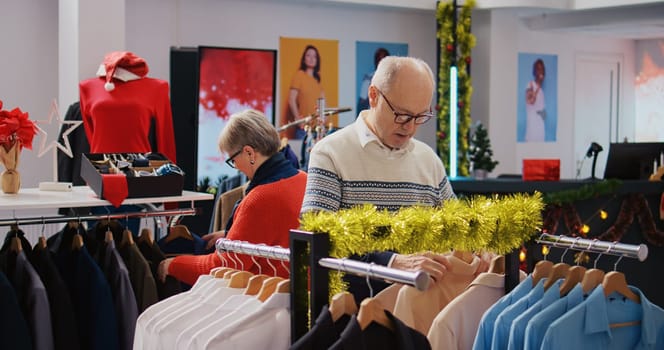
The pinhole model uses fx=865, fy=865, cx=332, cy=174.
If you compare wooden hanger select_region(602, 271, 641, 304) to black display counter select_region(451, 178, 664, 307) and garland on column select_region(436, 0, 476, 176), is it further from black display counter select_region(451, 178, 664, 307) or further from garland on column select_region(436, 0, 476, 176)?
garland on column select_region(436, 0, 476, 176)

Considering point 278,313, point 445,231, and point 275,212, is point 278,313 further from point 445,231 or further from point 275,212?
point 275,212

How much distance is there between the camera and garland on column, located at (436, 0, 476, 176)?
909cm

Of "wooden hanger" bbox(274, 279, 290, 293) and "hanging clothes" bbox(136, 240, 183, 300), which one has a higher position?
"wooden hanger" bbox(274, 279, 290, 293)

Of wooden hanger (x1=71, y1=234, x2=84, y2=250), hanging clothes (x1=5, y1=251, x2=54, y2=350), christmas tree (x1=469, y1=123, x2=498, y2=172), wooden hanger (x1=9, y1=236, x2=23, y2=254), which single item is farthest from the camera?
christmas tree (x1=469, y1=123, x2=498, y2=172)

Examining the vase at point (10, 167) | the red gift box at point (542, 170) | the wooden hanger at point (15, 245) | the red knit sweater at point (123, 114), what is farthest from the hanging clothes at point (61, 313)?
the red gift box at point (542, 170)

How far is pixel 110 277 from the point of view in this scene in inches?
129

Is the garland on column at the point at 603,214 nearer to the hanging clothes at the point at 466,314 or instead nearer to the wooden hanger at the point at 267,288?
the hanging clothes at the point at 466,314

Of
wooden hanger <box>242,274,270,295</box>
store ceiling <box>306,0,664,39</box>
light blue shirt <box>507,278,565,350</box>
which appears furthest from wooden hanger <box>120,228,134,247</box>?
store ceiling <box>306,0,664,39</box>

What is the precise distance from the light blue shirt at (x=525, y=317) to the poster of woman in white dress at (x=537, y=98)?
860cm

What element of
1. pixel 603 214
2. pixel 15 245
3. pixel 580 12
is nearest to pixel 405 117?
pixel 15 245

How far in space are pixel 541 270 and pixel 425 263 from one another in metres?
0.29

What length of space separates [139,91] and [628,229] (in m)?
3.87

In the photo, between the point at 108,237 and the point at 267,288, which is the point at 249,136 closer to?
the point at 108,237

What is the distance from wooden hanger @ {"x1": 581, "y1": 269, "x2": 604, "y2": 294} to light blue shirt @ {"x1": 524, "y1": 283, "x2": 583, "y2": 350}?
0.05m
